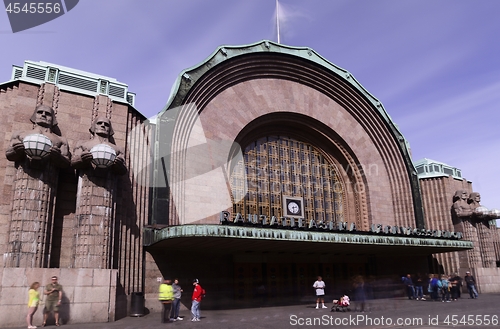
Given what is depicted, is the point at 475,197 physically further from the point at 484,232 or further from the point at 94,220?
the point at 94,220

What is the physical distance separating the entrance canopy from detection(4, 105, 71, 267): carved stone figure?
440 cm

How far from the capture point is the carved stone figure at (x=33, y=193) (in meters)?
14.9

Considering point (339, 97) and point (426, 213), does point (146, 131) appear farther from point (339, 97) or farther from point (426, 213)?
point (426, 213)

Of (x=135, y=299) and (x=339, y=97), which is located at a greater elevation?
(x=339, y=97)

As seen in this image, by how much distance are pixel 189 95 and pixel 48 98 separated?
6997 millimetres

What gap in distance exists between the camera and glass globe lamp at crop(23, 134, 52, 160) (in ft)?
49.4

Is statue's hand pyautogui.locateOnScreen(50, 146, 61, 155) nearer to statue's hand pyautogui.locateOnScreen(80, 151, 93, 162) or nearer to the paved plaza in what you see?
statue's hand pyautogui.locateOnScreen(80, 151, 93, 162)

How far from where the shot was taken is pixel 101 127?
17359 mm

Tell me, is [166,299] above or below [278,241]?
below

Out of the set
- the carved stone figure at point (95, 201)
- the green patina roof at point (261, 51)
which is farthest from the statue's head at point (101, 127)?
the green patina roof at point (261, 51)

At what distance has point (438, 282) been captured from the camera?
75.4ft

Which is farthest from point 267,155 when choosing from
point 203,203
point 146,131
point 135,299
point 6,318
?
point 6,318

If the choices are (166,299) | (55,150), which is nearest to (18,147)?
(55,150)

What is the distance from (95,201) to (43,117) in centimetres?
397
